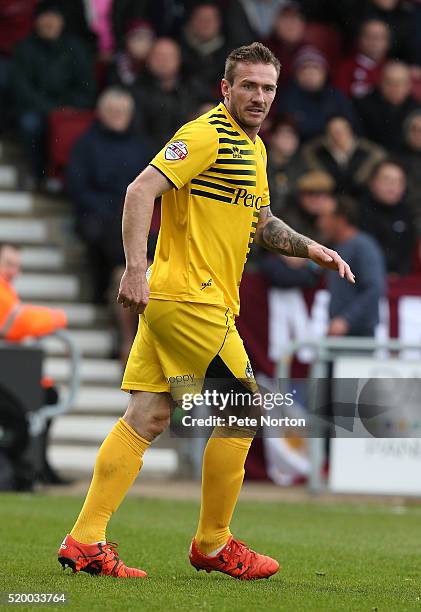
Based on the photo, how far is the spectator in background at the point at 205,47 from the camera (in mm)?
15508

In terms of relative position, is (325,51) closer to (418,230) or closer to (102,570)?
(418,230)

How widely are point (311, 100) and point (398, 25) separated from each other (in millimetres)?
2234

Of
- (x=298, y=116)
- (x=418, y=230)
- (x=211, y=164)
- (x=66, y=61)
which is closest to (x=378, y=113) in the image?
(x=298, y=116)

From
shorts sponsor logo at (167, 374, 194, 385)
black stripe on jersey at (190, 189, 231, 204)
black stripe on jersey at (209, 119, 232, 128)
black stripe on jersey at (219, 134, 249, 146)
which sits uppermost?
black stripe on jersey at (209, 119, 232, 128)

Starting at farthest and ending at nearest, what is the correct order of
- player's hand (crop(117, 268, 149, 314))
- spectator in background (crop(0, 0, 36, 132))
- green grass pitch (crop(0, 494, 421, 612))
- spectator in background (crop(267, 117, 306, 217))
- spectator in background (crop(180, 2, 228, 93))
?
spectator in background (crop(0, 0, 36, 132))
spectator in background (crop(180, 2, 228, 93))
spectator in background (crop(267, 117, 306, 217))
player's hand (crop(117, 268, 149, 314))
green grass pitch (crop(0, 494, 421, 612))

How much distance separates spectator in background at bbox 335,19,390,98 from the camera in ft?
54.4

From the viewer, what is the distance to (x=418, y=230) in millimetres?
14219

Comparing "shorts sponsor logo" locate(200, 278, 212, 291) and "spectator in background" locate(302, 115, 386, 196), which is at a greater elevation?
"spectator in background" locate(302, 115, 386, 196)

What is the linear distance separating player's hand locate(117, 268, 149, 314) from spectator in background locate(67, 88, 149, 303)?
794 cm

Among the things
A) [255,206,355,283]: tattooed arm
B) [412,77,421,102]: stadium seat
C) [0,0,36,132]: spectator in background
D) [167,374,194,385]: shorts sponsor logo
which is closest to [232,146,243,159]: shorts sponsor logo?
[255,206,355,283]: tattooed arm

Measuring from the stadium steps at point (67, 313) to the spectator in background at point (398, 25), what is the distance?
14.6ft

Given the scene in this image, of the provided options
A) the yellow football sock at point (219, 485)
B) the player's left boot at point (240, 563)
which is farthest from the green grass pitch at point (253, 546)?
the yellow football sock at point (219, 485)

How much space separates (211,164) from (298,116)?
9613mm

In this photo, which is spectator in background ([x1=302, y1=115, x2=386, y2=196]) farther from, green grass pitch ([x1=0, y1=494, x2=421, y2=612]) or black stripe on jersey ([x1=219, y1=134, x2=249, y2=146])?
black stripe on jersey ([x1=219, y1=134, x2=249, y2=146])
